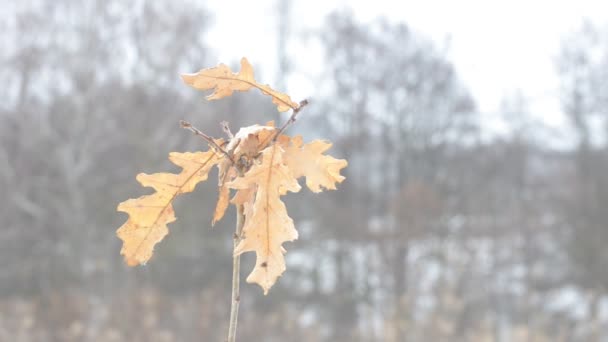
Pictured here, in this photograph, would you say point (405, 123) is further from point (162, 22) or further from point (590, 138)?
point (162, 22)

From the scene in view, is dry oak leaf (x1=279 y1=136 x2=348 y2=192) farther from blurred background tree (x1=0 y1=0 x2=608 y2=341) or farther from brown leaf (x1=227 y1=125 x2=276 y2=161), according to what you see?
blurred background tree (x1=0 y1=0 x2=608 y2=341)

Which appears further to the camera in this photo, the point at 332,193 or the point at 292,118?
the point at 332,193

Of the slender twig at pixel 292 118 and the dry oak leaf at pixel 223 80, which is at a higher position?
the dry oak leaf at pixel 223 80

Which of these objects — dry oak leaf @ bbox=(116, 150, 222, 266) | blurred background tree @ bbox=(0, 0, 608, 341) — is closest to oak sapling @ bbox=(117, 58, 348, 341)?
dry oak leaf @ bbox=(116, 150, 222, 266)

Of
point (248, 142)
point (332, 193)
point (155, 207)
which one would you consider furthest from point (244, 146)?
point (332, 193)

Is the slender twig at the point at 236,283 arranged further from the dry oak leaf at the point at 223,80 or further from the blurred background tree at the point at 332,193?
the blurred background tree at the point at 332,193

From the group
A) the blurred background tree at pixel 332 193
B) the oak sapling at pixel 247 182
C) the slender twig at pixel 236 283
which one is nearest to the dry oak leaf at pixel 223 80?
the oak sapling at pixel 247 182

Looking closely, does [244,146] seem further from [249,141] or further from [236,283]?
[236,283]
